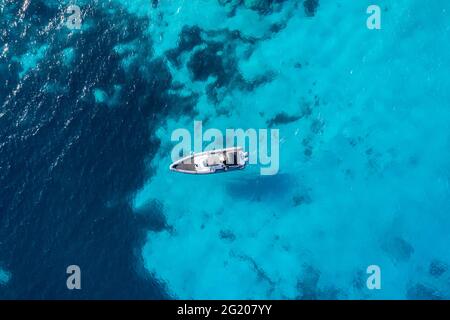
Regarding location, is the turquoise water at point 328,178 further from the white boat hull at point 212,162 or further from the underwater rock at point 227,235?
the white boat hull at point 212,162

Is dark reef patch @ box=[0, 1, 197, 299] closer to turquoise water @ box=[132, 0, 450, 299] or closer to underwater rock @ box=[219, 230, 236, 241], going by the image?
turquoise water @ box=[132, 0, 450, 299]

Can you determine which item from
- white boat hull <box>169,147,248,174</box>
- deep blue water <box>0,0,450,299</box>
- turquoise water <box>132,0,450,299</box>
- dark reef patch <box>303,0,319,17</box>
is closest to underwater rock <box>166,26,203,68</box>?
deep blue water <box>0,0,450,299</box>

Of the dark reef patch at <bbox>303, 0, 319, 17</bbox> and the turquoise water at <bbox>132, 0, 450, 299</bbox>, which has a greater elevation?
the dark reef patch at <bbox>303, 0, 319, 17</bbox>

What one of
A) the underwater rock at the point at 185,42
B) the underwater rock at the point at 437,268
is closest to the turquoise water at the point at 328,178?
the underwater rock at the point at 437,268

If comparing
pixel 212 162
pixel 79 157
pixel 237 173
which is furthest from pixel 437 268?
pixel 79 157

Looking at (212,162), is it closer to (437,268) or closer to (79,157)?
(79,157)

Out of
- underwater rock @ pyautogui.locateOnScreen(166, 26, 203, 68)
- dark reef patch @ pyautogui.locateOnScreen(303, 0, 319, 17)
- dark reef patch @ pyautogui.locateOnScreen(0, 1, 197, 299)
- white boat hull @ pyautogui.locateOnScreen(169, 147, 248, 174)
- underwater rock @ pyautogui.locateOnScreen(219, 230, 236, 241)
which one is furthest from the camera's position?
underwater rock @ pyautogui.locateOnScreen(166, 26, 203, 68)
